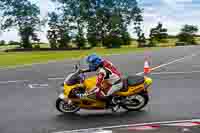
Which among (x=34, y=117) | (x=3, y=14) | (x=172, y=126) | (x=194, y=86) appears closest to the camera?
(x=172, y=126)

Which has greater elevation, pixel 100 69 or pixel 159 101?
pixel 100 69

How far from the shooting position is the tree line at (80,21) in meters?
85.6

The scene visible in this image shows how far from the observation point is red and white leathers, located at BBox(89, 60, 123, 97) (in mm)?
10734

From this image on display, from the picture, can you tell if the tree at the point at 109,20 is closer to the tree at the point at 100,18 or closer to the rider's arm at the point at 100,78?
the tree at the point at 100,18

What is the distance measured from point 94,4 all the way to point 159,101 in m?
81.7

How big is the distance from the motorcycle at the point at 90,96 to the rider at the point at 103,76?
113 millimetres

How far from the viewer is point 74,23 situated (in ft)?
291

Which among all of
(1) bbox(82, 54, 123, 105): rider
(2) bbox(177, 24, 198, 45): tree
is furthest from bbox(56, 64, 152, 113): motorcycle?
(2) bbox(177, 24, 198, 45): tree

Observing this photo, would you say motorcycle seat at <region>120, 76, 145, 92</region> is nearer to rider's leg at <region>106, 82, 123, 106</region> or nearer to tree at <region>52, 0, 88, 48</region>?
rider's leg at <region>106, 82, 123, 106</region>

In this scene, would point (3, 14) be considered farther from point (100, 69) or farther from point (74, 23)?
point (100, 69)

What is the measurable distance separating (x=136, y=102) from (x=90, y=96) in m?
1.20

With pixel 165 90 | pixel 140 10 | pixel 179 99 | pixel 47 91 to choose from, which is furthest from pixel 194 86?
pixel 140 10

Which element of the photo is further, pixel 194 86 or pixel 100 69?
pixel 194 86

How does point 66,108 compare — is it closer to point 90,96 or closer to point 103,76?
point 90,96
